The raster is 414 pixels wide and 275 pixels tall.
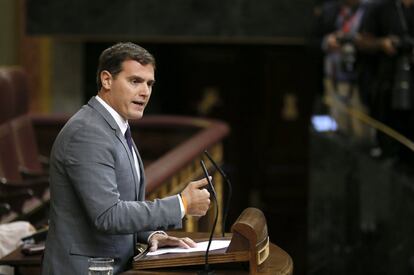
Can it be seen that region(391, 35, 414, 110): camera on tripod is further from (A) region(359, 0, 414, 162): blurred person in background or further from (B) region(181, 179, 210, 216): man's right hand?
(B) region(181, 179, 210, 216): man's right hand

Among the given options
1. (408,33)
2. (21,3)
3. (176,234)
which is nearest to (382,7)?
(408,33)

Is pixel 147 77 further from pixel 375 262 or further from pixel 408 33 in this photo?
pixel 408 33

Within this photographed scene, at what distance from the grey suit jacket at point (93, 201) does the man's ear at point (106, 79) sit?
6cm

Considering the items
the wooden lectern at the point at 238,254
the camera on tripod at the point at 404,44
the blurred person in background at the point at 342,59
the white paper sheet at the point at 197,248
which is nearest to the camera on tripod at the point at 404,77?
the camera on tripod at the point at 404,44

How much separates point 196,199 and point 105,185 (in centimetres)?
26

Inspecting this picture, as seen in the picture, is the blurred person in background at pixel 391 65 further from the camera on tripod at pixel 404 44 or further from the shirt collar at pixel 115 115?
the shirt collar at pixel 115 115

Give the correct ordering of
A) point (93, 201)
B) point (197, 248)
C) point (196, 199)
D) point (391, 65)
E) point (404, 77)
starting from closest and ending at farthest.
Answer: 1. point (93, 201)
2. point (196, 199)
3. point (197, 248)
4. point (404, 77)
5. point (391, 65)

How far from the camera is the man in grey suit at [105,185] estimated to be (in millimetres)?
3068

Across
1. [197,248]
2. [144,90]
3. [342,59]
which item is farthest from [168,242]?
[342,59]

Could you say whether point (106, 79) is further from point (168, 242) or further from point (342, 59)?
point (342, 59)

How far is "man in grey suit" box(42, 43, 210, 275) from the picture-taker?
307 cm

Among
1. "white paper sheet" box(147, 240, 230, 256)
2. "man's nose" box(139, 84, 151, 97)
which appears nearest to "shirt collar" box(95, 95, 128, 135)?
"man's nose" box(139, 84, 151, 97)

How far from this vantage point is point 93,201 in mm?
3049

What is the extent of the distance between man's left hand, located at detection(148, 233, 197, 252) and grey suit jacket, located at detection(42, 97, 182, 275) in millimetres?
91
